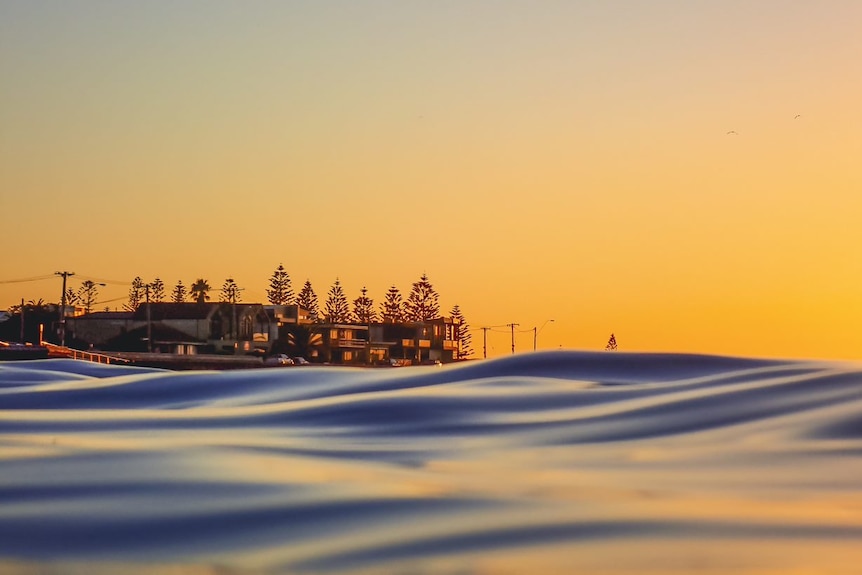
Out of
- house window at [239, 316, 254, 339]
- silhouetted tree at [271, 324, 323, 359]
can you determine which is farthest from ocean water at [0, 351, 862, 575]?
silhouetted tree at [271, 324, 323, 359]

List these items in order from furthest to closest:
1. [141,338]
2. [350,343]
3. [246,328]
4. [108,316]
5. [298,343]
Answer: [350,343] → [298,343] → [246,328] → [108,316] → [141,338]

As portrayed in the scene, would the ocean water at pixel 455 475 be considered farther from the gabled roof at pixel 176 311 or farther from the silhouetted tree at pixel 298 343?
the silhouetted tree at pixel 298 343

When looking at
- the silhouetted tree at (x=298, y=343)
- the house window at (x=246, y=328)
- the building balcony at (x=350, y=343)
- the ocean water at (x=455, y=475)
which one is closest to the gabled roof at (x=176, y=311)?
the house window at (x=246, y=328)

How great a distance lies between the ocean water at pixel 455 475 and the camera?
151 centimetres

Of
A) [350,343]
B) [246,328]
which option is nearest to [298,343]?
[350,343]

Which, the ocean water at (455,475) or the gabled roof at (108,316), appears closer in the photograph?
the ocean water at (455,475)

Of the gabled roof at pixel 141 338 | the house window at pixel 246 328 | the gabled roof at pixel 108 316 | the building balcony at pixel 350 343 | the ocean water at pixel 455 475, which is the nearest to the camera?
the ocean water at pixel 455 475

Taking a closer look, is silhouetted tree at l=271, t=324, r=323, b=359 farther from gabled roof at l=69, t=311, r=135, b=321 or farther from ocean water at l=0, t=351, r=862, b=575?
ocean water at l=0, t=351, r=862, b=575

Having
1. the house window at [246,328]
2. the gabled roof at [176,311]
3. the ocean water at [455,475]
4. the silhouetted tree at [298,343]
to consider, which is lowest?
the ocean water at [455,475]

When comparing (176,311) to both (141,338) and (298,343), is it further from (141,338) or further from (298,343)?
(298,343)

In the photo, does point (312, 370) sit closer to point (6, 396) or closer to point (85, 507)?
point (6, 396)

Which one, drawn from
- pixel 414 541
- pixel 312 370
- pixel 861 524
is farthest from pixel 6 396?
pixel 861 524

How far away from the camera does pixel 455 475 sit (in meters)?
2.20

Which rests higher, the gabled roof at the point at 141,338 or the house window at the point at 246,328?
the house window at the point at 246,328
